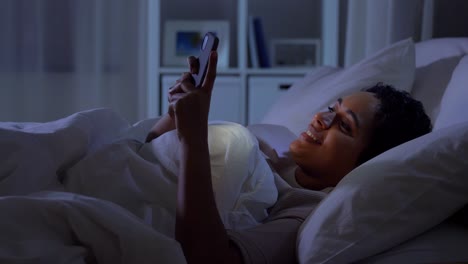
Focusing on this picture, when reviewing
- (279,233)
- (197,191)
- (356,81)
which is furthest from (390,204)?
(356,81)

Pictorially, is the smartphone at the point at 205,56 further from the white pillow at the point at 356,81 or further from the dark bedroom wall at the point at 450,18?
the dark bedroom wall at the point at 450,18

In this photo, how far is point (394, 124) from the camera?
1292mm

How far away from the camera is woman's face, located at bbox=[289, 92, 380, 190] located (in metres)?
1.29

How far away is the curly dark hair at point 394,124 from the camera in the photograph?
129cm

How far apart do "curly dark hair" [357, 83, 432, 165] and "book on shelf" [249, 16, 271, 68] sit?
5.65ft

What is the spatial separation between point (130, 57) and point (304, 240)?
2.22 m

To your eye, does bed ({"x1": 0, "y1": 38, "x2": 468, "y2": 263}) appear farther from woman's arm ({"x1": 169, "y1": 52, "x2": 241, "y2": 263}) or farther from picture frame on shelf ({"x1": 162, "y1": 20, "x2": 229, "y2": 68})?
picture frame on shelf ({"x1": 162, "y1": 20, "x2": 229, "y2": 68})

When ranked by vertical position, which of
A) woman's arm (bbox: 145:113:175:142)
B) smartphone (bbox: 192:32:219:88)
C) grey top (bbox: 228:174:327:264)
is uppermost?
smartphone (bbox: 192:32:219:88)

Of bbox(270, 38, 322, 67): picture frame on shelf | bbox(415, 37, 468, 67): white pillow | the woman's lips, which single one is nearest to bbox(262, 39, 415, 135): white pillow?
bbox(415, 37, 468, 67): white pillow

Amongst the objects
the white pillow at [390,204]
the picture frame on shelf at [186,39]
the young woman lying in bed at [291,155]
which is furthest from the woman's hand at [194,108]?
the picture frame on shelf at [186,39]

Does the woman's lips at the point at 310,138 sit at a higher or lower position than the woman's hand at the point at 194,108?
lower

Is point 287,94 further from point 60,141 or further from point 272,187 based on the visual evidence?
point 60,141

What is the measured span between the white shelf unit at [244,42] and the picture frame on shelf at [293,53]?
6 centimetres

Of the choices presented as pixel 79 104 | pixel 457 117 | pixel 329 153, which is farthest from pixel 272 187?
pixel 79 104
